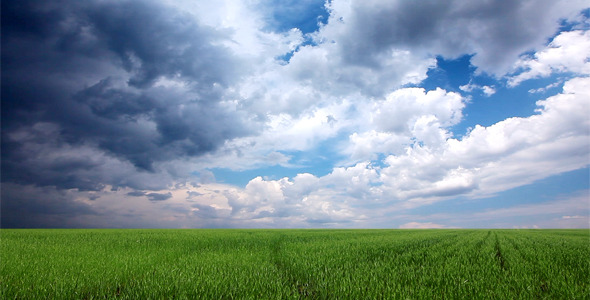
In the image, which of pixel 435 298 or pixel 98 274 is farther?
pixel 98 274

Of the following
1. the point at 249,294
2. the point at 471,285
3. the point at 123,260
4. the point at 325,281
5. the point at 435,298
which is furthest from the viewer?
the point at 123,260

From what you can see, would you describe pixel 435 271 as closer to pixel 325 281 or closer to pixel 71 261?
pixel 325 281

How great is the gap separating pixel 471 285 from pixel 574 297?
1.20 metres

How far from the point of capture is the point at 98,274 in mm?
5902

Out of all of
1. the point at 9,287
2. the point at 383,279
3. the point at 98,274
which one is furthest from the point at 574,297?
the point at 9,287

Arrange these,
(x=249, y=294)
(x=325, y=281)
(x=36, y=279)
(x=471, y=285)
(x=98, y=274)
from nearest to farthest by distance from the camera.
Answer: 1. (x=249, y=294)
2. (x=471, y=285)
3. (x=325, y=281)
4. (x=36, y=279)
5. (x=98, y=274)

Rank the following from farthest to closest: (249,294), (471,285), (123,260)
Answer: (123,260), (471,285), (249,294)

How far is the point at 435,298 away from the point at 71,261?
26.8 feet

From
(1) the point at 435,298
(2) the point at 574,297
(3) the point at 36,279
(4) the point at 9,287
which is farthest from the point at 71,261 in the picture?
(2) the point at 574,297

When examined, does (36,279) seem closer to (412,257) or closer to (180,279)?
(180,279)

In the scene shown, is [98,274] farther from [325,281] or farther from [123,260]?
[325,281]

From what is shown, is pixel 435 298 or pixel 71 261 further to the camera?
pixel 71 261

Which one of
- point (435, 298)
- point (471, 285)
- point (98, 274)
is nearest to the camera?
point (435, 298)

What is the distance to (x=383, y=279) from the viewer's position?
507cm
